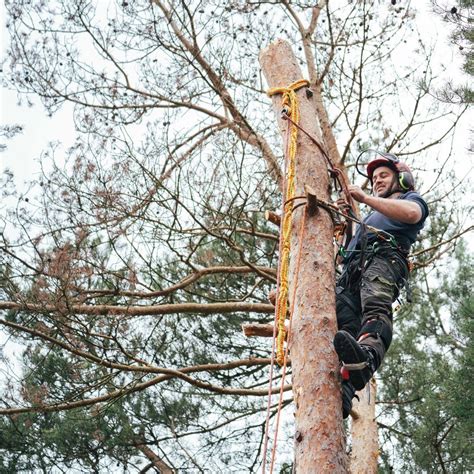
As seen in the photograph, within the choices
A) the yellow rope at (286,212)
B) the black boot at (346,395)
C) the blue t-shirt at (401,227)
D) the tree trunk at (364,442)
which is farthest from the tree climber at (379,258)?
the tree trunk at (364,442)

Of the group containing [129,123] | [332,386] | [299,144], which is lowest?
[332,386]

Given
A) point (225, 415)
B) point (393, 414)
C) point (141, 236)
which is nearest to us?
point (141, 236)

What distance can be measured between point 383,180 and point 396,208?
37 centimetres

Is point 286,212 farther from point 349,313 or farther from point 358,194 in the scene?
point 349,313

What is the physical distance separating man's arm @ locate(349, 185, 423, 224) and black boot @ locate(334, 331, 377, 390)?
726 mm

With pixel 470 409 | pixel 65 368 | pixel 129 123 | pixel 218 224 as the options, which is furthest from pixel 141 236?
pixel 470 409

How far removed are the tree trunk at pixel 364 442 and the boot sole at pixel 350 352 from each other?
243 cm

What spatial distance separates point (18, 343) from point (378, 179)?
3609 mm

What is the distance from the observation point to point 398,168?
3.46 metres

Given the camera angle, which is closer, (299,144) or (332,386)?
(332,386)

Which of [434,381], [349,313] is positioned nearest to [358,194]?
[349,313]

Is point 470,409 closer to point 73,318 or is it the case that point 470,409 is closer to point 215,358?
point 215,358

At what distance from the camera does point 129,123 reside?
683cm

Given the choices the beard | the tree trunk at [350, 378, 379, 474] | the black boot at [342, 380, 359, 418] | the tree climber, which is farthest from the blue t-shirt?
the tree trunk at [350, 378, 379, 474]
